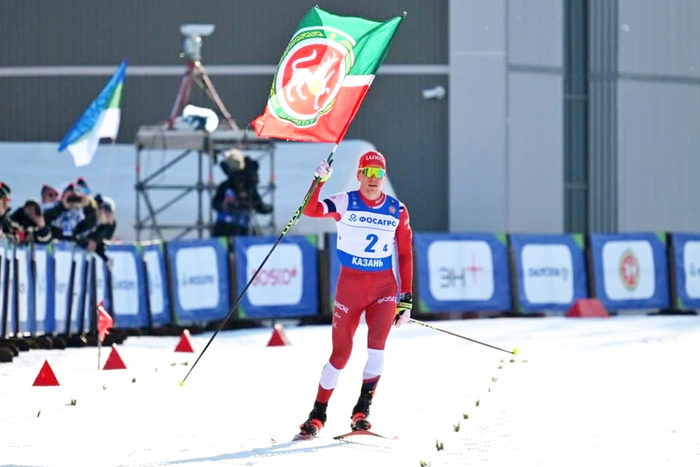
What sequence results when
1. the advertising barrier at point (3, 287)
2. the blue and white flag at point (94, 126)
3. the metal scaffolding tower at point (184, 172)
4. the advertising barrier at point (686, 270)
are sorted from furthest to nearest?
the metal scaffolding tower at point (184, 172)
the advertising barrier at point (686, 270)
the blue and white flag at point (94, 126)
the advertising barrier at point (3, 287)

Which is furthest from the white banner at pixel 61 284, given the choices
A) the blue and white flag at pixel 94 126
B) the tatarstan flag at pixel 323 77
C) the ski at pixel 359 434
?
the ski at pixel 359 434

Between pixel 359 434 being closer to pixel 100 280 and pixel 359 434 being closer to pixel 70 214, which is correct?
pixel 100 280

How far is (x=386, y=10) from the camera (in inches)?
1403

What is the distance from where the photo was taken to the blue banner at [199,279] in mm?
24078

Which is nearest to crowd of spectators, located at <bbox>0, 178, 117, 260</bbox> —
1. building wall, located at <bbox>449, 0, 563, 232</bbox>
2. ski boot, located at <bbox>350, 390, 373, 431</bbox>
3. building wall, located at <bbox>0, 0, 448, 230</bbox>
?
ski boot, located at <bbox>350, 390, 373, 431</bbox>

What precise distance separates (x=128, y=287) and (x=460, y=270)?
5677 millimetres

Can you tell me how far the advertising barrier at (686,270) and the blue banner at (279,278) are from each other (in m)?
6.19

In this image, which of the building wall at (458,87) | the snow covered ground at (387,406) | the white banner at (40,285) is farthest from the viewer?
the building wall at (458,87)

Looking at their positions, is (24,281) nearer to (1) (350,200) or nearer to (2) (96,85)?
(1) (350,200)

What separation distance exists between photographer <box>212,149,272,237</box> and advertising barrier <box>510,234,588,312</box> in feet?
14.1

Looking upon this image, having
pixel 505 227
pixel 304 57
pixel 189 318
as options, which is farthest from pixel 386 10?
pixel 304 57

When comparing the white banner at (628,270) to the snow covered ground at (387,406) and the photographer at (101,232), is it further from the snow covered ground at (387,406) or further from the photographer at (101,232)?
the photographer at (101,232)

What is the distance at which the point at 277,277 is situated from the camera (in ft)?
81.0

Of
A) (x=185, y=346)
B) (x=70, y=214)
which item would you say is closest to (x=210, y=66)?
(x=70, y=214)
